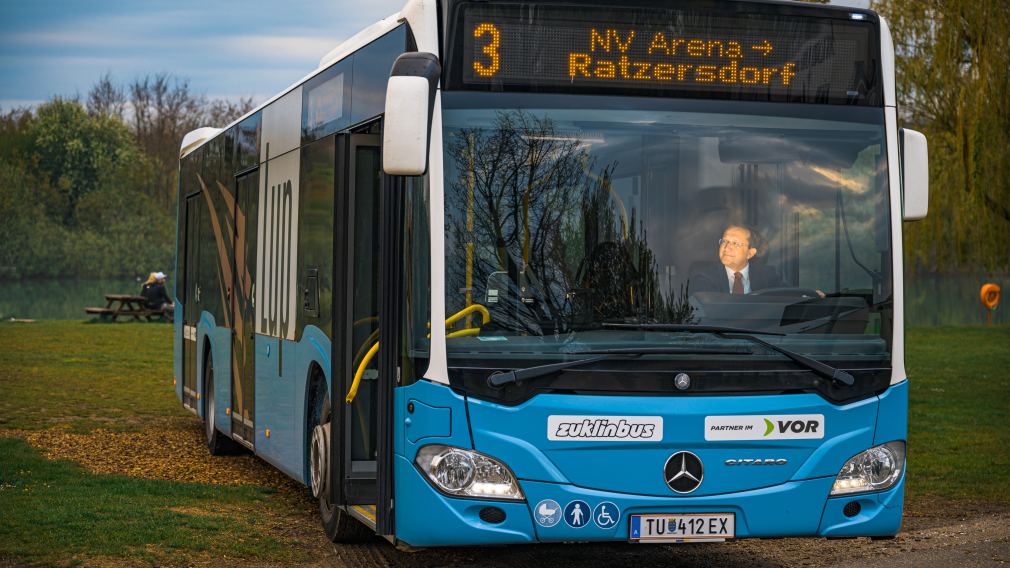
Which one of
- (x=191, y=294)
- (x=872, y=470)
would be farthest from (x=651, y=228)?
(x=191, y=294)

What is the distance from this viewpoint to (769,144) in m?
7.05

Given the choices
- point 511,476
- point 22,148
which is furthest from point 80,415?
point 22,148

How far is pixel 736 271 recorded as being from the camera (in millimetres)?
6879

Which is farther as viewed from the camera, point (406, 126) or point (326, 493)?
point (326, 493)

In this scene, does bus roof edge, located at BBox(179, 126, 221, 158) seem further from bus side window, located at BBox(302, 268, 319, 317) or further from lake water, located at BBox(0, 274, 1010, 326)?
lake water, located at BBox(0, 274, 1010, 326)

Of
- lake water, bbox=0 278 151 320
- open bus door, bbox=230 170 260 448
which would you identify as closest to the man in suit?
open bus door, bbox=230 170 260 448

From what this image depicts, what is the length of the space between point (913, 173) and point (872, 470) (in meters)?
1.48

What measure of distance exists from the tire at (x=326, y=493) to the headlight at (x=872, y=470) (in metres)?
3.02

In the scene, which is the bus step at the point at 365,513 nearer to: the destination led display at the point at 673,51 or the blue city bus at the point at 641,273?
the blue city bus at the point at 641,273

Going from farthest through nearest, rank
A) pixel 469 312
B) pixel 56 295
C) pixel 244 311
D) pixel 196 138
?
pixel 56 295
pixel 196 138
pixel 244 311
pixel 469 312

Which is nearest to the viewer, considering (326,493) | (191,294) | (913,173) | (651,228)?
(651,228)

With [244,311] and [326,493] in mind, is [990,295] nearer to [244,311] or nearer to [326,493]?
[244,311]

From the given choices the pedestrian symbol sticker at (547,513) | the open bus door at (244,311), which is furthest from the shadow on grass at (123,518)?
the pedestrian symbol sticker at (547,513)

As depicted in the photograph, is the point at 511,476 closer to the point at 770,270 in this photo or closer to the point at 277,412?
the point at 770,270
